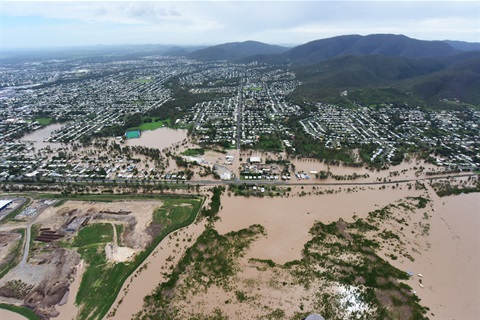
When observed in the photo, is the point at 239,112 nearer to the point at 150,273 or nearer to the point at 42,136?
the point at 42,136

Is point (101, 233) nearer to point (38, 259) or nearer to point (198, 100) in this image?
point (38, 259)

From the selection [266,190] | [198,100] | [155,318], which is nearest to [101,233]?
[155,318]

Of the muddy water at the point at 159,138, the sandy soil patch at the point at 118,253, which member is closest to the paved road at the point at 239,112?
the muddy water at the point at 159,138

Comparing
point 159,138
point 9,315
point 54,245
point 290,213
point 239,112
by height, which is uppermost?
point 239,112

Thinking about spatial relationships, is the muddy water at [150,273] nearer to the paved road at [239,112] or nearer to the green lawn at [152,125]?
the paved road at [239,112]

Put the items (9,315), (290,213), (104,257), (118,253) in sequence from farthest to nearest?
(290,213) < (118,253) < (104,257) < (9,315)

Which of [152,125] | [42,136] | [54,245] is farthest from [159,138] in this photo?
[54,245]
